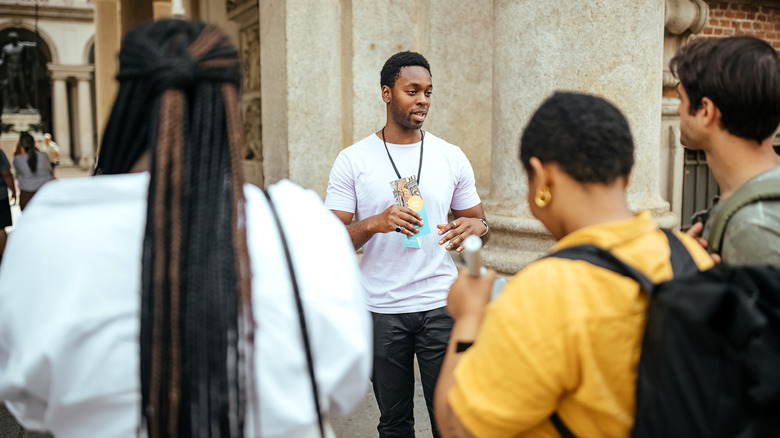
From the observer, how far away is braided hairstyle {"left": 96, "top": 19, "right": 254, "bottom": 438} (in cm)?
118

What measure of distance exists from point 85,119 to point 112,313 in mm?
38143

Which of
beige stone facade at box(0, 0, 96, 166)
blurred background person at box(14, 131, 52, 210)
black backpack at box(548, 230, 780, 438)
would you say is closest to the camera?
black backpack at box(548, 230, 780, 438)

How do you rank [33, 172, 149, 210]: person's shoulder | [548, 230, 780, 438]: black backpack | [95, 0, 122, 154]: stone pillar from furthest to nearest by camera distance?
[95, 0, 122, 154]: stone pillar < [33, 172, 149, 210]: person's shoulder < [548, 230, 780, 438]: black backpack

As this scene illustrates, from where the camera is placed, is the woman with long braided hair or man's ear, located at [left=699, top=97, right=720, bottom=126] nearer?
the woman with long braided hair

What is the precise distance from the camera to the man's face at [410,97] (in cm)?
309

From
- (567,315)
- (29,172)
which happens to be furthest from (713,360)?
(29,172)

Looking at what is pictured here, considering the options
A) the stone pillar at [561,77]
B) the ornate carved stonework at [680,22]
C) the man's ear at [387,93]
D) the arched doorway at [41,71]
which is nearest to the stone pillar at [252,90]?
the stone pillar at [561,77]

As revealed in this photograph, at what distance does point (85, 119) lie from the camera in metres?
35.6

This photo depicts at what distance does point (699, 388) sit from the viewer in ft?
3.69

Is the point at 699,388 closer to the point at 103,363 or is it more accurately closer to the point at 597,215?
the point at 597,215

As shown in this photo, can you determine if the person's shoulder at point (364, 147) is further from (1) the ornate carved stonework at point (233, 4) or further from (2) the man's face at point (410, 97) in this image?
(1) the ornate carved stonework at point (233, 4)

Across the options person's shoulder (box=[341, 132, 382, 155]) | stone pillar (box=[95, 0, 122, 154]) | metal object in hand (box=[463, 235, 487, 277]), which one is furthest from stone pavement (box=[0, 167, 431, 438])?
stone pillar (box=[95, 0, 122, 154])

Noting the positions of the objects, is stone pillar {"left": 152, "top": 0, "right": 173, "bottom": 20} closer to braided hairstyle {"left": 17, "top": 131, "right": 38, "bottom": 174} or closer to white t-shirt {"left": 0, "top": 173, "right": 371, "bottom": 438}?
braided hairstyle {"left": 17, "top": 131, "right": 38, "bottom": 174}

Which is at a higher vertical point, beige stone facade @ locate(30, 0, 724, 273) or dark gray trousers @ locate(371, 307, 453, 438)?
beige stone facade @ locate(30, 0, 724, 273)
